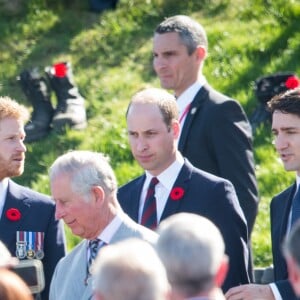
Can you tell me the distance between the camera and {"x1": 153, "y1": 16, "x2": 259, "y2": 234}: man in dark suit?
8.07m

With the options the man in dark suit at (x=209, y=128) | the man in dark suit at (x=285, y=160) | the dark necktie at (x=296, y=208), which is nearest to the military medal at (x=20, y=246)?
the man in dark suit at (x=209, y=128)

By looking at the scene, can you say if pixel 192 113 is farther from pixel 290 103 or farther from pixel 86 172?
pixel 86 172

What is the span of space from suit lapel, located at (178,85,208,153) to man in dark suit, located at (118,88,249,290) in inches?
27.5

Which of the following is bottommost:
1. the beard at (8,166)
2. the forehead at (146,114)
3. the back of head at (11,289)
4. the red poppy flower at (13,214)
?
the red poppy flower at (13,214)

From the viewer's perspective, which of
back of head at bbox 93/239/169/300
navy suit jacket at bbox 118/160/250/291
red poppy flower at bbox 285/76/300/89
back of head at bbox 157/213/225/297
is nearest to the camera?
back of head at bbox 93/239/169/300

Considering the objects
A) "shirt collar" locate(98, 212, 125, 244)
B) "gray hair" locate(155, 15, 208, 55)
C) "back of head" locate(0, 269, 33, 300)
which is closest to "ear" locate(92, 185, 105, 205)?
"shirt collar" locate(98, 212, 125, 244)

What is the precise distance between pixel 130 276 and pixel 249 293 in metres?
2.26

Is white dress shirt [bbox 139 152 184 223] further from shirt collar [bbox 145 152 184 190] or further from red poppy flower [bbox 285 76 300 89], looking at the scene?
red poppy flower [bbox 285 76 300 89]

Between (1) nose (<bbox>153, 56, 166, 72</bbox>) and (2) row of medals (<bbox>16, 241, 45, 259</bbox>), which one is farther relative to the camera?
(1) nose (<bbox>153, 56, 166, 72</bbox>)

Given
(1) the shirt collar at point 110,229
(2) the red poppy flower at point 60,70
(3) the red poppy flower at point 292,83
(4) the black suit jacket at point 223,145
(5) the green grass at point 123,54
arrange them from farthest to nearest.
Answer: (2) the red poppy flower at point 60,70, (5) the green grass at point 123,54, (3) the red poppy flower at point 292,83, (4) the black suit jacket at point 223,145, (1) the shirt collar at point 110,229

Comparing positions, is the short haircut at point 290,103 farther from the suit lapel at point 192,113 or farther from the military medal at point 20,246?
the military medal at point 20,246

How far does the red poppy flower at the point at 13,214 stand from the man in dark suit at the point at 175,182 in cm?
74

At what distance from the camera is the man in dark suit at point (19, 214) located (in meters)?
7.66

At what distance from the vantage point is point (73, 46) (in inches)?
530
